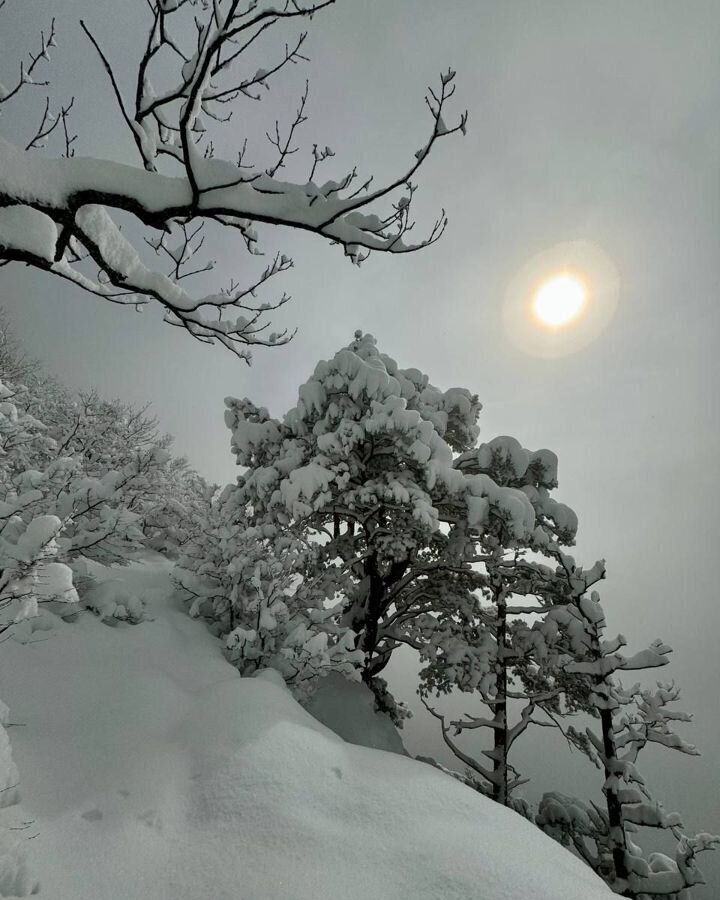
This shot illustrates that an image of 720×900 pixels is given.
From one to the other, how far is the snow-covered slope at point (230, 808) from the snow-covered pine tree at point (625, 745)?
444cm

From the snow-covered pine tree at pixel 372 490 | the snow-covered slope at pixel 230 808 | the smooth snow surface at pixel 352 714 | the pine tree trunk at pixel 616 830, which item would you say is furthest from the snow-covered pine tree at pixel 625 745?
the snow-covered slope at pixel 230 808

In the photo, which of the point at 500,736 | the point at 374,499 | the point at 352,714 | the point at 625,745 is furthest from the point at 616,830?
the point at 374,499

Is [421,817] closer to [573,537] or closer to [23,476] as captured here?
[23,476]

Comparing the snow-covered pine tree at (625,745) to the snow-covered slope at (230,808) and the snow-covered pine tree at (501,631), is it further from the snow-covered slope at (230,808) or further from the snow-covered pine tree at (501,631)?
the snow-covered slope at (230,808)

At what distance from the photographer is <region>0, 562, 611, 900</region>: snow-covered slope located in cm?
230

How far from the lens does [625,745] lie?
22.1ft

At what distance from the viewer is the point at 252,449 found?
9086mm

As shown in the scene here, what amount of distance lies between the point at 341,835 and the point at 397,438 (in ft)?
18.5

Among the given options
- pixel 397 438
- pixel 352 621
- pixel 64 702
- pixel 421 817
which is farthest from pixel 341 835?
pixel 352 621

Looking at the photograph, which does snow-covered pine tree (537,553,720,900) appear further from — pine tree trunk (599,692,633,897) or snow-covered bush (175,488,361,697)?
snow-covered bush (175,488,361,697)

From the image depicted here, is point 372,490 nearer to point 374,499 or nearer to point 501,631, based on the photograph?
point 374,499

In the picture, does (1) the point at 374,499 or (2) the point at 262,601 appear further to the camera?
(1) the point at 374,499

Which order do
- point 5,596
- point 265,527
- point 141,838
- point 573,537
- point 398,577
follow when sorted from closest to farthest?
point 141,838 → point 5,596 → point 265,527 → point 573,537 → point 398,577

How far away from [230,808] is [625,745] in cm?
712
